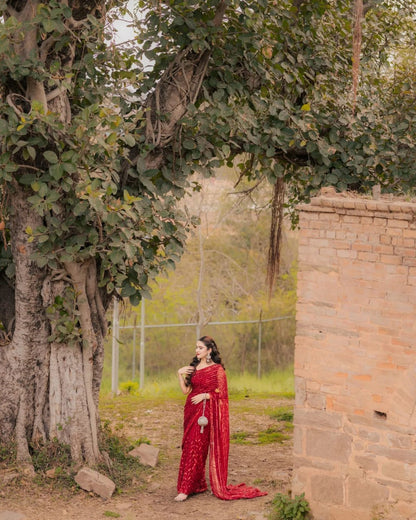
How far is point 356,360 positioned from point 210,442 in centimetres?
209

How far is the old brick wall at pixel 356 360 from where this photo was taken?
5.54 m

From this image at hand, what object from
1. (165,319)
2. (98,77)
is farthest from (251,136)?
(165,319)

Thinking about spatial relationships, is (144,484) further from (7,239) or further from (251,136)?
(251,136)

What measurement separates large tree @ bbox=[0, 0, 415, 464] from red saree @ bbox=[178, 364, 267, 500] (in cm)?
103

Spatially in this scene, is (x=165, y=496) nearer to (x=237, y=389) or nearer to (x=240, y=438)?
(x=240, y=438)

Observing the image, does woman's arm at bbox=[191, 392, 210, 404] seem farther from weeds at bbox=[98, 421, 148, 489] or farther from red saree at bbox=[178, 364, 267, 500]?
weeds at bbox=[98, 421, 148, 489]

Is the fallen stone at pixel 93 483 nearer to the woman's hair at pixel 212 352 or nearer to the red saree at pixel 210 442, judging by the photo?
the red saree at pixel 210 442

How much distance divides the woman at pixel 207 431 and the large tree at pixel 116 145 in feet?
3.18

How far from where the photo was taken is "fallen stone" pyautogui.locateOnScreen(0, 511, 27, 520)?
251 inches

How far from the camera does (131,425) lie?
398 inches

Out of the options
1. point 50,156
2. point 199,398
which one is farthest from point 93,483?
point 50,156

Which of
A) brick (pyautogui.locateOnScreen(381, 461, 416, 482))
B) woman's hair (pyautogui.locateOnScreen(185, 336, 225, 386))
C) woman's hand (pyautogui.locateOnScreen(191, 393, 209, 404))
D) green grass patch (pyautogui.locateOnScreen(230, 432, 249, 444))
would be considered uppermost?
woman's hair (pyautogui.locateOnScreen(185, 336, 225, 386))

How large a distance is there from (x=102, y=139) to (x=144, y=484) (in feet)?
12.2

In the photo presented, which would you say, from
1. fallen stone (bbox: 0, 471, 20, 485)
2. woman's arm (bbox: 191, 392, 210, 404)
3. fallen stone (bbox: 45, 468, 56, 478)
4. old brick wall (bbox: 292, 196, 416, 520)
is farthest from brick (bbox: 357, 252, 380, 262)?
fallen stone (bbox: 0, 471, 20, 485)
